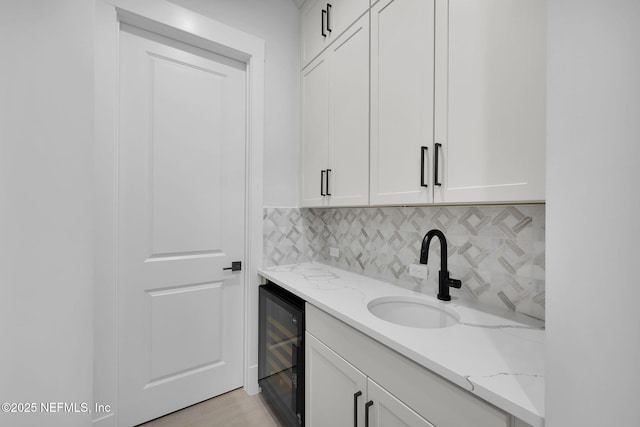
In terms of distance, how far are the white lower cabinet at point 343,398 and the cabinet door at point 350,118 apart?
0.75 meters

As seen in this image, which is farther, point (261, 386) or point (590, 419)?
point (261, 386)

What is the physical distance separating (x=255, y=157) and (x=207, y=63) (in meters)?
0.66

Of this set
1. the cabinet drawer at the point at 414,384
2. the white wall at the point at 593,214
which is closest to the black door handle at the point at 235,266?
the cabinet drawer at the point at 414,384

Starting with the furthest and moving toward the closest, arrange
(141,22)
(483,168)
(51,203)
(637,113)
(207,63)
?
(207,63) < (141,22) < (483,168) < (51,203) < (637,113)

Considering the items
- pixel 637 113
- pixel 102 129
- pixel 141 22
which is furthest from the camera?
pixel 141 22

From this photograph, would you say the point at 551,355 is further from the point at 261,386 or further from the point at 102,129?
the point at 102,129

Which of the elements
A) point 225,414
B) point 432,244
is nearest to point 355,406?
point 432,244

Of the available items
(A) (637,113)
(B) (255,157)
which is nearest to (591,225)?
(A) (637,113)

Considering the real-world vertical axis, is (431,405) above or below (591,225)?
below

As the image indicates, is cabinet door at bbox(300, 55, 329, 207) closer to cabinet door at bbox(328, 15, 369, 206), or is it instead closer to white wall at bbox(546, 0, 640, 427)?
cabinet door at bbox(328, 15, 369, 206)

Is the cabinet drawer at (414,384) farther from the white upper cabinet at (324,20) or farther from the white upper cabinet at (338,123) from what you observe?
the white upper cabinet at (324,20)

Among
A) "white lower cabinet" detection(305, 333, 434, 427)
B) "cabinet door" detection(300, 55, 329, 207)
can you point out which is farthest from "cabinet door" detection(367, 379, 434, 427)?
"cabinet door" detection(300, 55, 329, 207)

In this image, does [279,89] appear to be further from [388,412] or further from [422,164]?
[388,412]

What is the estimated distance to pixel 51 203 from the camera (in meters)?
0.68
